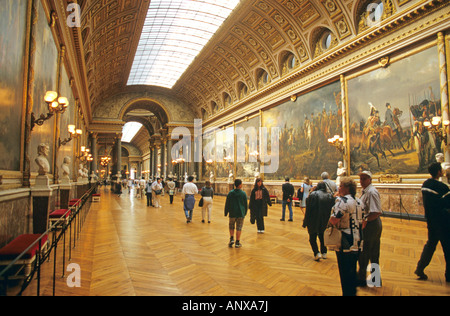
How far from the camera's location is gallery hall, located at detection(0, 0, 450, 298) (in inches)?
161

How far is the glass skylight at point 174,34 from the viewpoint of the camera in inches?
704

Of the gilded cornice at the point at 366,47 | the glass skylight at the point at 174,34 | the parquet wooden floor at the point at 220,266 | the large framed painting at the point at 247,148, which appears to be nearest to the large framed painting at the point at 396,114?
the gilded cornice at the point at 366,47

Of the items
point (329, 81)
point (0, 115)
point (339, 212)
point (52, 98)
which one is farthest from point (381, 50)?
point (0, 115)

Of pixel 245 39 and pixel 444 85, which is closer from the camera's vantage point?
pixel 444 85

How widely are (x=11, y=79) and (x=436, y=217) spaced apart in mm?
7221

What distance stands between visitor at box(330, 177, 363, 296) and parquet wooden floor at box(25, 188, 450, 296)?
0.55 m

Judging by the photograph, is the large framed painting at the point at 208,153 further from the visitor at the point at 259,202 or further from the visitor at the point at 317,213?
the visitor at the point at 317,213

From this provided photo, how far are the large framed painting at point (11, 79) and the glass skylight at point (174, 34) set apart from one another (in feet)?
44.3

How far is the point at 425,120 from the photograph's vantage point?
996cm

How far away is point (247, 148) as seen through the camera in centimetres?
2222

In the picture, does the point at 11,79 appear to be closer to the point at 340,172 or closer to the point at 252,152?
the point at 340,172

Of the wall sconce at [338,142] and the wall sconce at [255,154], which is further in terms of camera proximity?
the wall sconce at [255,154]

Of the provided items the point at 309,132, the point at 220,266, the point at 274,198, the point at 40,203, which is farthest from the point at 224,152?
the point at 220,266

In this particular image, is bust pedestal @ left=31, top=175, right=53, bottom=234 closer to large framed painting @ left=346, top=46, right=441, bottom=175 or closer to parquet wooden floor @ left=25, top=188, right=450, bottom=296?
parquet wooden floor @ left=25, top=188, right=450, bottom=296
